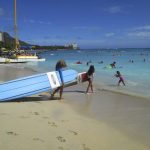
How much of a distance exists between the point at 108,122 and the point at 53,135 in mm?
2113

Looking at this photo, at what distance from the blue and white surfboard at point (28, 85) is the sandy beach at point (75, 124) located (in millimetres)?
295

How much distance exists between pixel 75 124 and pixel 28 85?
3933 mm

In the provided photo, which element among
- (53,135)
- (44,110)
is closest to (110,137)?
(53,135)

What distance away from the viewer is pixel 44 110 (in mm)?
9453

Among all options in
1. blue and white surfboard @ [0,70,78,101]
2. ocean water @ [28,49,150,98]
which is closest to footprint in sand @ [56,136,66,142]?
blue and white surfboard @ [0,70,78,101]

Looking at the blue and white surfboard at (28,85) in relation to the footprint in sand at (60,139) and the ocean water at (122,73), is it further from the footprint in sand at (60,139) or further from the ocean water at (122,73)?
the footprint in sand at (60,139)

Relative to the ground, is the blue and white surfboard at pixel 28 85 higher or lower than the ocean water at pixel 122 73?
higher

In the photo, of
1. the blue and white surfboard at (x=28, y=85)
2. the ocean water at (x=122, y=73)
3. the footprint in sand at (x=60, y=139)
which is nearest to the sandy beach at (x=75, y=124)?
the footprint in sand at (x=60, y=139)

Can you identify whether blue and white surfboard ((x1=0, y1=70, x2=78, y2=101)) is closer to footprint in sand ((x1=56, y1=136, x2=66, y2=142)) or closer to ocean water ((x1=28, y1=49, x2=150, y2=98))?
ocean water ((x1=28, y1=49, x2=150, y2=98))

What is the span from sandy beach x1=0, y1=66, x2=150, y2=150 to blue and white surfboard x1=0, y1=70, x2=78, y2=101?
0.97 ft

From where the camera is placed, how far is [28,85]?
1134cm

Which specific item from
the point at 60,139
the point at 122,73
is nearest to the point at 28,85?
the point at 60,139

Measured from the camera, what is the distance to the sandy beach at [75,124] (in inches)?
245

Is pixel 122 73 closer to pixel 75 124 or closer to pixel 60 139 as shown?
pixel 75 124
